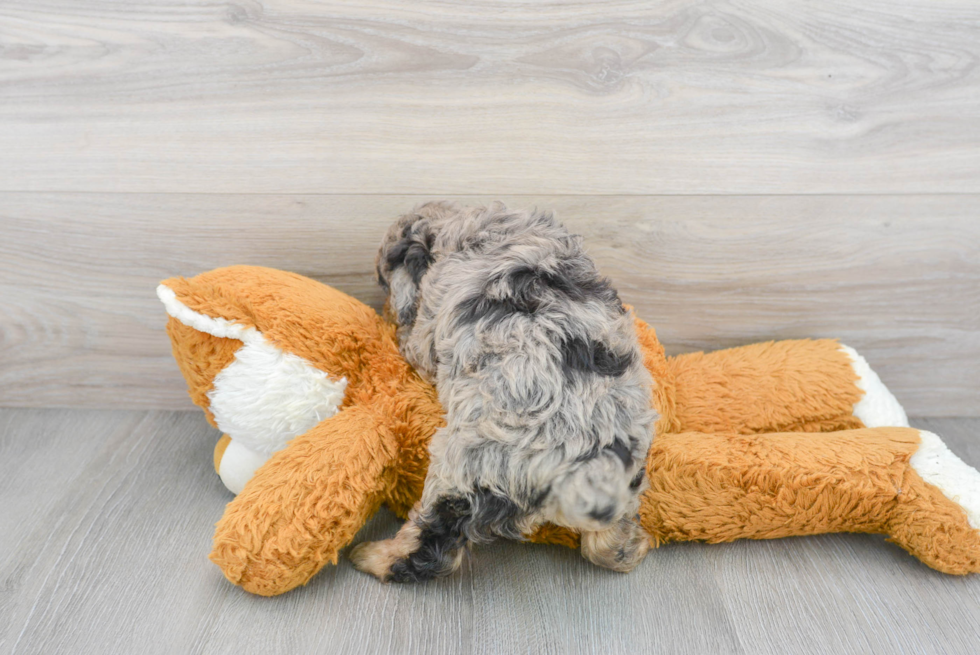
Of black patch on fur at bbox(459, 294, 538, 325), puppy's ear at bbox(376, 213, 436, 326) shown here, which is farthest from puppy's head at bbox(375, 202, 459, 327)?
black patch on fur at bbox(459, 294, 538, 325)

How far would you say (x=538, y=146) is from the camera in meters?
1.24

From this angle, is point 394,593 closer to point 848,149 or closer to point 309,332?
point 309,332

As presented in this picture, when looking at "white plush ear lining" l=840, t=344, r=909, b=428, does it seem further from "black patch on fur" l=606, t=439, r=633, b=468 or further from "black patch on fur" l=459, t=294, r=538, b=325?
"black patch on fur" l=459, t=294, r=538, b=325

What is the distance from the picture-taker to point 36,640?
91 cm

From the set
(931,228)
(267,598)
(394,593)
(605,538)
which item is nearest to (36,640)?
(267,598)

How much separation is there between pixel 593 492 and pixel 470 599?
0.29 meters

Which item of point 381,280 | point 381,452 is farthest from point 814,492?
point 381,280

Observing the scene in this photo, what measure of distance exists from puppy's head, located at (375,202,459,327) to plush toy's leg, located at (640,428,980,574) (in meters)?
0.46

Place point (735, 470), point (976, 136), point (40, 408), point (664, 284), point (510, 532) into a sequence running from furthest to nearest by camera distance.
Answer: point (40, 408) → point (664, 284) → point (976, 136) → point (735, 470) → point (510, 532)

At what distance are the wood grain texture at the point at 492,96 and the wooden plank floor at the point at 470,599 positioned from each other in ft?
2.13

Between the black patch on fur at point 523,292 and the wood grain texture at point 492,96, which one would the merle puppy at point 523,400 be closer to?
the black patch on fur at point 523,292

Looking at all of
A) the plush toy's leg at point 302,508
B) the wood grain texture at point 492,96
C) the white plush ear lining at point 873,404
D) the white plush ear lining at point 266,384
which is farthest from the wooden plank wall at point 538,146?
the plush toy's leg at point 302,508

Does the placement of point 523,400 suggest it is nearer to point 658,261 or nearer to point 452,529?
point 452,529

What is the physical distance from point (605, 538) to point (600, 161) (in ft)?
2.22
